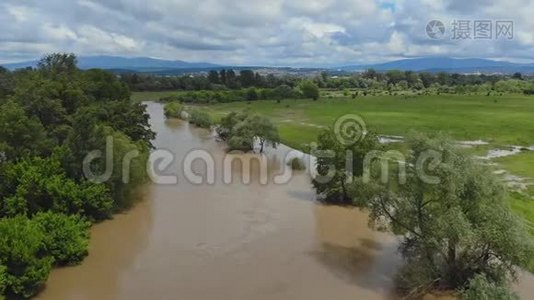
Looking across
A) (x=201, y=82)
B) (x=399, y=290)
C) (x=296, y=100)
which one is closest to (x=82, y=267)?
(x=399, y=290)

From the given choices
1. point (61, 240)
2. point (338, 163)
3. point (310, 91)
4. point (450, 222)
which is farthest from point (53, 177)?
point (310, 91)

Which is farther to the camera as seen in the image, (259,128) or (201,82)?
(201,82)

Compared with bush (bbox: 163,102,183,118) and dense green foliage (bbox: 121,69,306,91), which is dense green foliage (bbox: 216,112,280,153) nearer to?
bush (bbox: 163,102,183,118)

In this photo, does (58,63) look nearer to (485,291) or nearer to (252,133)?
(252,133)

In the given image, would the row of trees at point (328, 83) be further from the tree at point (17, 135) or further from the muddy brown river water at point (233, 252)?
the muddy brown river water at point (233, 252)

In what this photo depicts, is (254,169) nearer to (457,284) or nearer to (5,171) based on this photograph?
(5,171)

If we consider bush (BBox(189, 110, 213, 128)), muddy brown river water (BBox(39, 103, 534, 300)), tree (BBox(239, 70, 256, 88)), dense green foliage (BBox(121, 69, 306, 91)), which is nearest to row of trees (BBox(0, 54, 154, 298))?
muddy brown river water (BBox(39, 103, 534, 300))
